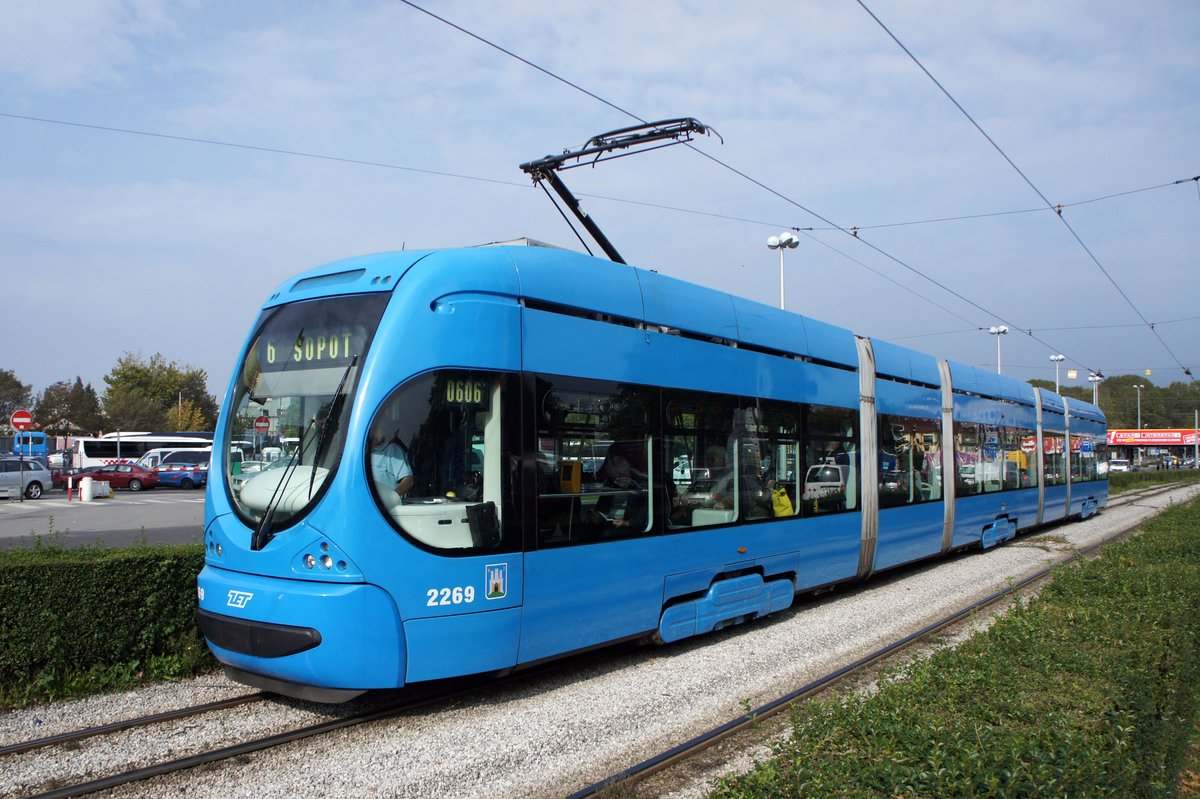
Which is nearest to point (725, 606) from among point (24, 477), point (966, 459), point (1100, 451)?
point (966, 459)

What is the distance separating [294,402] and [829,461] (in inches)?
269

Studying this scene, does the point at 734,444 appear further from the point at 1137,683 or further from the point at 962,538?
the point at 962,538

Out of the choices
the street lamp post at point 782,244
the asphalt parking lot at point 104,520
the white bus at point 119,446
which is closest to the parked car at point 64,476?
the white bus at point 119,446

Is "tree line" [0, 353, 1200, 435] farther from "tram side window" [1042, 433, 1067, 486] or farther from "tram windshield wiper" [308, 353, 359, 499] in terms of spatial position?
"tram windshield wiper" [308, 353, 359, 499]

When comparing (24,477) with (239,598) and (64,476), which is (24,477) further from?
(239,598)

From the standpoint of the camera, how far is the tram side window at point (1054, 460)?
2051cm

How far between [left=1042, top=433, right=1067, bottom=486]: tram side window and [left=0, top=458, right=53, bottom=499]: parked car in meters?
34.5

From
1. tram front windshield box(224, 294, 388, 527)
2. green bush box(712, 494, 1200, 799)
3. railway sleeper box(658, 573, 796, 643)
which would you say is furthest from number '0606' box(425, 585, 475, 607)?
railway sleeper box(658, 573, 796, 643)

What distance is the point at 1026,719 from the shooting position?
15.3 feet

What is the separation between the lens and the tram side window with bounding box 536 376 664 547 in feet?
21.9

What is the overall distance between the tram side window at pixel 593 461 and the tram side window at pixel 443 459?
45 centimetres

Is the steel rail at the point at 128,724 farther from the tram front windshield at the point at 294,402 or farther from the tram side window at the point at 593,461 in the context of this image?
the tram side window at the point at 593,461

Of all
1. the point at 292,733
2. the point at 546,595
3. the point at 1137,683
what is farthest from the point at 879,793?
the point at 292,733

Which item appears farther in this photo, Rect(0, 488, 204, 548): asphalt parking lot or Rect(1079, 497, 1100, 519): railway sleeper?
Rect(1079, 497, 1100, 519): railway sleeper
